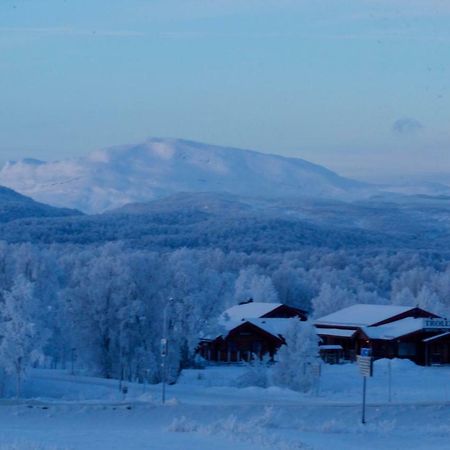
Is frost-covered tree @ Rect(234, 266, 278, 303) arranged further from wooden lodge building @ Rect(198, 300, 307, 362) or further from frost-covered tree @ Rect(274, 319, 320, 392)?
frost-covered tree @ Rect(274, 319, 320, 392)

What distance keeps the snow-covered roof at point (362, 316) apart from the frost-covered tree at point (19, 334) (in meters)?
27.3

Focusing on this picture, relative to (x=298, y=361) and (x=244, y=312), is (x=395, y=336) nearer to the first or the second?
(x=244, y=312)

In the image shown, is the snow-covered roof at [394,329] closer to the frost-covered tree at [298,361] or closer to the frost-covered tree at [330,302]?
the frost-covered tree at [298,361]

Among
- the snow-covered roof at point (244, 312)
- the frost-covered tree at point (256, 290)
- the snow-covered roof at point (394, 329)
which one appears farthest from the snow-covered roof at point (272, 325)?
the frost-covered tree at point (256, 290)

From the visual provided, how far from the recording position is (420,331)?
6128 centimetres

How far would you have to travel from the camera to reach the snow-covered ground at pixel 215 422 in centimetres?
2255

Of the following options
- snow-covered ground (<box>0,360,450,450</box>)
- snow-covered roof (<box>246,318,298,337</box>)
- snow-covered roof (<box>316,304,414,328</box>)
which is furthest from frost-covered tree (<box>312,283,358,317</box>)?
snow-covered ground (<box>0,360,450,450</box>)

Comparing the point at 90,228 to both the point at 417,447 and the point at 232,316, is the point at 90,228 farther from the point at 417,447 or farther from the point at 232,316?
the point at 417,447

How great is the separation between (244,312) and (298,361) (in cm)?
2386

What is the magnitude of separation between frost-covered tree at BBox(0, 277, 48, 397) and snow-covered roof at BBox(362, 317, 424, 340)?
2507 cm

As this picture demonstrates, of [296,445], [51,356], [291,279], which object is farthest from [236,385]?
[291,279]

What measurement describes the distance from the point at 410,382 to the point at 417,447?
27874 mm

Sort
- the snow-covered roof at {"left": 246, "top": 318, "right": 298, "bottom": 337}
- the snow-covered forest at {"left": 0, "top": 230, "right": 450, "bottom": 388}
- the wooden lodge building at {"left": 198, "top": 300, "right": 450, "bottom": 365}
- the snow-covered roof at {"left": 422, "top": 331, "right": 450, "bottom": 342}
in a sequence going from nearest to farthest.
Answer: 1. the snow-covered forest at {"left": 0, "top": 230, "right": 450, "bottom": 388}
2. the snow-covered roof at {"left": 422, "top": 331, "right": 450, "bottom": 342}
3. the wooden lodge building at {"left": 198, "top": 300, "right": 450, "bottom": 365}
4. the snow-covered roof at {"left": 246, "top": 318, "right": 298, "bottom": 337}

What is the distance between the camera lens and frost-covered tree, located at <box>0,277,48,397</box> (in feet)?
133
